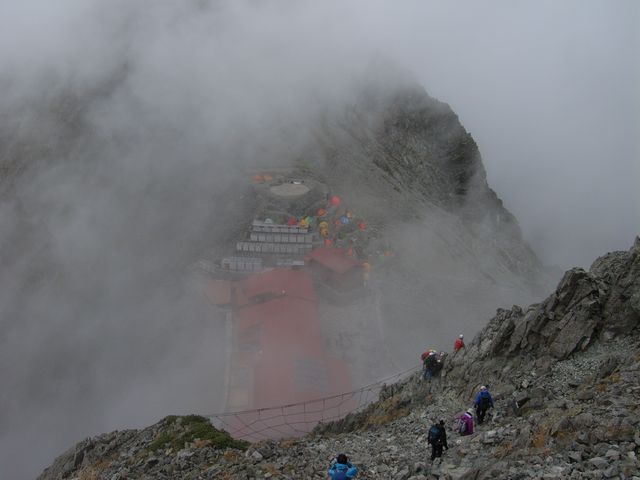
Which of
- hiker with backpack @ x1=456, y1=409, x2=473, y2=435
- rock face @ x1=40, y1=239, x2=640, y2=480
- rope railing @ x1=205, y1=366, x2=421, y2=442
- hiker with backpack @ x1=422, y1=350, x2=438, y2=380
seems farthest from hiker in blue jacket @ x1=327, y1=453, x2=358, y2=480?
rope railing @ x1=205, y1=366, x2=421, y2=442

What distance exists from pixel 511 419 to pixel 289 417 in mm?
21436

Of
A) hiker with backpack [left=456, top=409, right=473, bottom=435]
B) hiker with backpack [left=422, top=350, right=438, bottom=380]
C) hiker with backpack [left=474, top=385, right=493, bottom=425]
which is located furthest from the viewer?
hiker with backpack [left=422, top=350, right=438, bottom=380]

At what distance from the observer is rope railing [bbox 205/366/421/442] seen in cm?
3534

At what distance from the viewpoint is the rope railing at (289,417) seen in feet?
116

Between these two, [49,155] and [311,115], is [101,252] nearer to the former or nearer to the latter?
[49,155]

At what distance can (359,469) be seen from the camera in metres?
18.7

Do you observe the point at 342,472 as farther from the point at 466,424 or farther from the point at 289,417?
the point at 289,417

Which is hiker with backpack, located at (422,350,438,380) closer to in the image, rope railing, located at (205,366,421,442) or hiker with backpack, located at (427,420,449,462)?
hiker with backpack, located at (427,420,449,462)

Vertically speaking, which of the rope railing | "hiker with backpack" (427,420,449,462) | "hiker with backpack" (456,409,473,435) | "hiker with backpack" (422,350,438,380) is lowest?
"hiker with backpack" (427,420,449,462)

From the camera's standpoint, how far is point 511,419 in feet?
61.2

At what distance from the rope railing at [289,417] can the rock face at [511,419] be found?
873cm

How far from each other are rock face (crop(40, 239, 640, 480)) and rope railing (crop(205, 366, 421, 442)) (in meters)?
8.73

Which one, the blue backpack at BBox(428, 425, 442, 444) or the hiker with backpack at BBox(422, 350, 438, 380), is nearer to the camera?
the blue backpack at BBox(428, 425, 442, 444)

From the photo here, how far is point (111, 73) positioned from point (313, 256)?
4061 centimetres
